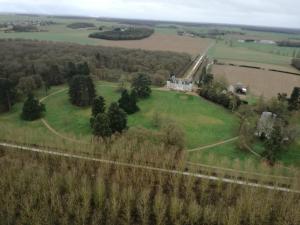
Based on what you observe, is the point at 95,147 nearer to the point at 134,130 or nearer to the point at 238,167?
the point at 134,130

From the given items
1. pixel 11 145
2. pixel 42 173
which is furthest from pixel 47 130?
pixel 42 173

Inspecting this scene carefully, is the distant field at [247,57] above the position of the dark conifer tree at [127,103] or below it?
above

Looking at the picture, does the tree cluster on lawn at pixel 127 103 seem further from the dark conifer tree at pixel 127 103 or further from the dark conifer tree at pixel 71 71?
the dark conifer tree at pixel 71 71

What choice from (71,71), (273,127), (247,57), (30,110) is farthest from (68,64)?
(247,57)

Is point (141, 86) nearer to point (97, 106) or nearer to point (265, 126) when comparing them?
point (97, 106)

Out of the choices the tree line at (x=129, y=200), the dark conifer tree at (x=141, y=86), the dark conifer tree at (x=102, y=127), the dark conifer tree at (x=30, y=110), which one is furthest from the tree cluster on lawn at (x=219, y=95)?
the dark conifer tree at (x=30, y=110)
